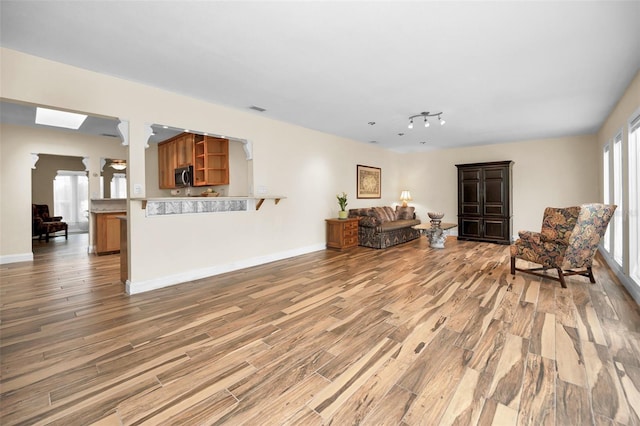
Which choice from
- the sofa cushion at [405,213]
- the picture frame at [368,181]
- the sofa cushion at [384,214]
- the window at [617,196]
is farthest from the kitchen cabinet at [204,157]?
the window at [617,196]

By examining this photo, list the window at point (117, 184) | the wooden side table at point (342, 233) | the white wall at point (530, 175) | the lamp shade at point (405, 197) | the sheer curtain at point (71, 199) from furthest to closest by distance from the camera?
the sheer curtain at point (71, 199)
the window at point (117, 184)
the lamp shade at point (405, 197)
the white wall at point (530, 175)
the wooden side table at point (342, 233)

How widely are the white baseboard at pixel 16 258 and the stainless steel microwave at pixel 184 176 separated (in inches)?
111

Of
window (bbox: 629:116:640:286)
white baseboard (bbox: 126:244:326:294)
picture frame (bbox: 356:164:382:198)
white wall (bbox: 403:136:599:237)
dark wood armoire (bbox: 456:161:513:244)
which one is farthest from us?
picture frame (bbox: 356:164:382:198)

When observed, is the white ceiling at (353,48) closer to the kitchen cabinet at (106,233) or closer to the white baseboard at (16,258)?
the kitchen cabinet at (106,233)

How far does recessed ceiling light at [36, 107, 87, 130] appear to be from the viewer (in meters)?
4.32

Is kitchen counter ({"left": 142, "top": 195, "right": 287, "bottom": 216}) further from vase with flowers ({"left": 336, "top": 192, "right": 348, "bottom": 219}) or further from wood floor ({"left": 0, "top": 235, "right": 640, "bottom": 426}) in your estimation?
vase with flowers ({"left": 336, "top": 192, "right": 348, "bottom": 219})

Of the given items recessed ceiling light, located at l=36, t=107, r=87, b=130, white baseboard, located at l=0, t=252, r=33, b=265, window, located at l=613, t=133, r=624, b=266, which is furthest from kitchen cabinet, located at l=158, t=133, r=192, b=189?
window, located at l=613, t=133, r=624, b=266

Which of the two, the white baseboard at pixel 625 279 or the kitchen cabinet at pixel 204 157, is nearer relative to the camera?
the white baseboard at pixel 625 279

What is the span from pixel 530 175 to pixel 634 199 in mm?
3747

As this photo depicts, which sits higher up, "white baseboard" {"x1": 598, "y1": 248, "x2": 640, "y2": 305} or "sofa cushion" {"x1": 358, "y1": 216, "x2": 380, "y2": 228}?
"sofa cushion" {"x1": 358, "y1": 216, "x2": 380, "y2": 228}

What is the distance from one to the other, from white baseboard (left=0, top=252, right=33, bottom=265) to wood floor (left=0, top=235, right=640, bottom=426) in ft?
5.73

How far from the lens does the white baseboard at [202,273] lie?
11.3ft

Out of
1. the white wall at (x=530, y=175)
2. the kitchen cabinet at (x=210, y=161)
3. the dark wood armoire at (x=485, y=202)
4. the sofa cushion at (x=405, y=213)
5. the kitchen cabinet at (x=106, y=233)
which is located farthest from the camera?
the sofa cushion at (x=405, y=213)

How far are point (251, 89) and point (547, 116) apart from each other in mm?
4863
